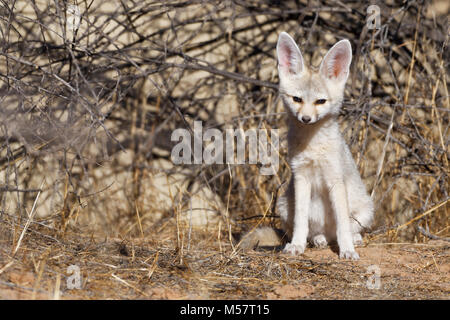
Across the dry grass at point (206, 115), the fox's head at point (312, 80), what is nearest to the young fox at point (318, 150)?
the fox's head at point (312, 80)

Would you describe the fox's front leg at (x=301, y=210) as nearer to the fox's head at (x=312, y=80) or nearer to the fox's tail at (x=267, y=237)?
the fox's tail at (x=267, y=237)

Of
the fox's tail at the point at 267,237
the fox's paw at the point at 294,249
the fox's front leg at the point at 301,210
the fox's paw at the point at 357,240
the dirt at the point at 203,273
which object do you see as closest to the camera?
the dirt at the point at 203,273

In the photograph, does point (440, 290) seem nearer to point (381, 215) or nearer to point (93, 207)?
point (381, 215)

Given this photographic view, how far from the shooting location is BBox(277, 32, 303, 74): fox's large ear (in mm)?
3209

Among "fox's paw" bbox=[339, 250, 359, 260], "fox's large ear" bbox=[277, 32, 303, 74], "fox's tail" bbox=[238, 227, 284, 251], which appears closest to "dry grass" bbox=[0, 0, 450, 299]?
"fox's paw" bbox=[339, 250, 359, 260]

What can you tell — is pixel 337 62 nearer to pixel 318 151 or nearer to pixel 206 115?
pixel 318 151

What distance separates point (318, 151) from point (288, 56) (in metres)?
0.66

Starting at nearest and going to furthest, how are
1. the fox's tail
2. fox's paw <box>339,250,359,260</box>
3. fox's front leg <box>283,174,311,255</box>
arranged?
fox's paw <box>339,250,359,260</box>
fox's front leg <box>283,174,311,255</box>
the fox's tail

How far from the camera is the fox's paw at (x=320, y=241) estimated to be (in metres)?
3.41

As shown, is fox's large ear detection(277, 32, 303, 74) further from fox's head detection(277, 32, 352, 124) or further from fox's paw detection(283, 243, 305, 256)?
fox's paw detection(283, 243, 305, 256)

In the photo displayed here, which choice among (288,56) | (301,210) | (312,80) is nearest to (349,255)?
(301,210)

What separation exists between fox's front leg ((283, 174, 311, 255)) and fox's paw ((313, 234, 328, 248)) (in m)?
0.27

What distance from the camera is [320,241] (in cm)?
343

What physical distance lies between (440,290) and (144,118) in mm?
3030
